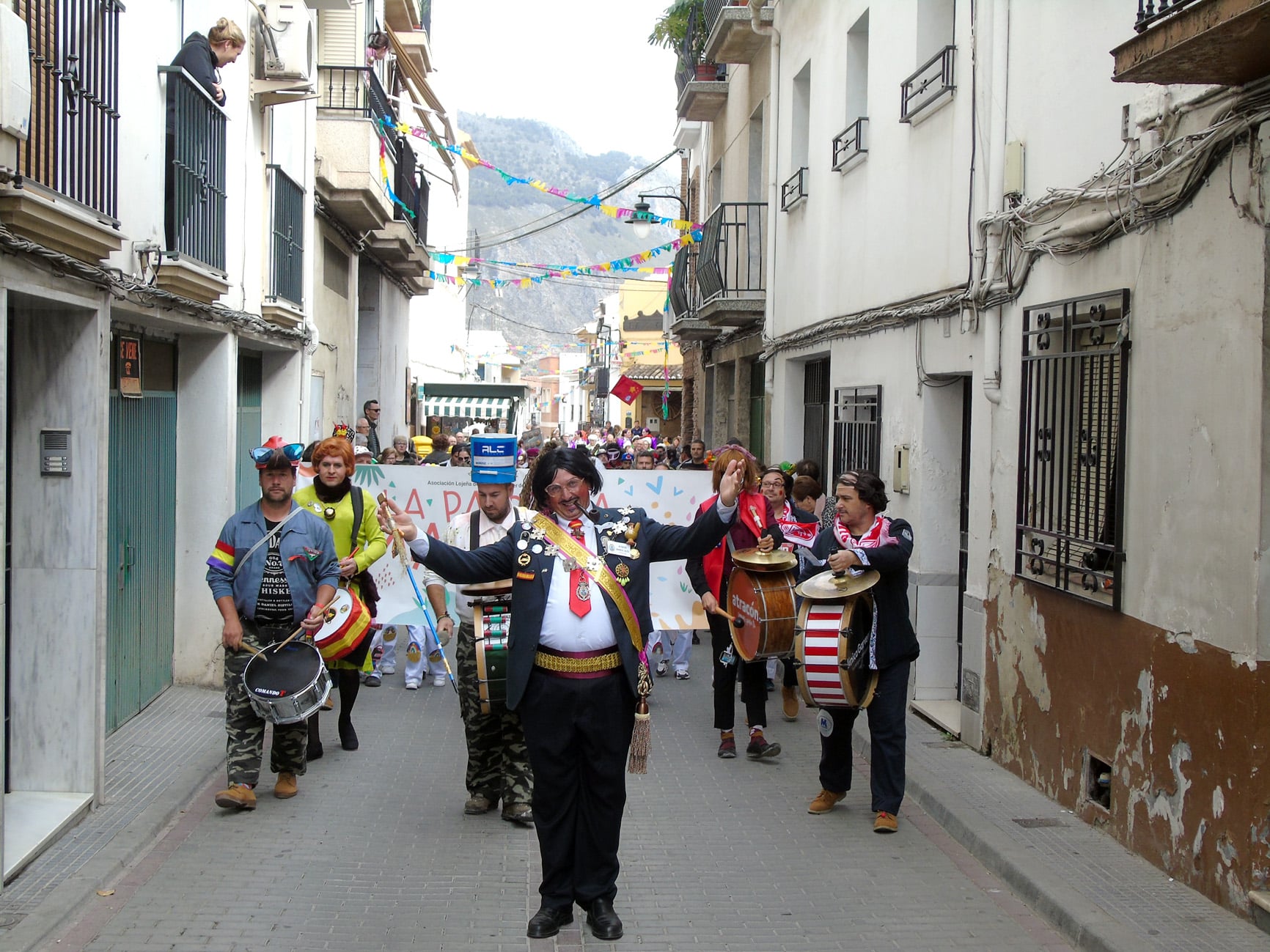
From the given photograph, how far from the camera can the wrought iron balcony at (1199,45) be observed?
4.67 m

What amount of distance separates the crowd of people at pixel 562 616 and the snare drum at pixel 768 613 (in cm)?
24

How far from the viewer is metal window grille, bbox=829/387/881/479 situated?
436 inches

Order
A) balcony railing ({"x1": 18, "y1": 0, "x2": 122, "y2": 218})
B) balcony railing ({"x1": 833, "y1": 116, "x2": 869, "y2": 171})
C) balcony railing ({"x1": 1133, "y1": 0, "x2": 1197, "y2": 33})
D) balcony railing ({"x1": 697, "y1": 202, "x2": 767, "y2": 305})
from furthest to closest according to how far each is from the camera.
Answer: balcony railing ({"x1": 697, "y1": 202, "x2": 767, "y2": 305})
balcony railing ({"x1": 833, "y1": 116, "x2": 869, "y2": 171})
balcony railing ({"x1": 18, "y1": 0, "x2": 122, "y2": 218})
balcony railing ({"x1": 1133, "y1": 0, "x2": 1197, "y2": 33})

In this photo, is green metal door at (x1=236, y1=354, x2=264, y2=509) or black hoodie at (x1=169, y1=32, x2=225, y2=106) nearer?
black hoodie at (x1=169, y1=32, x2=225, y2=106)

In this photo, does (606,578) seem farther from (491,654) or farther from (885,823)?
(885,823)

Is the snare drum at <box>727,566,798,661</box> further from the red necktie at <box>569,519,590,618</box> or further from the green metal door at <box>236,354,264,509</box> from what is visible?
the green metal door at <box>236,354,264,509</box>

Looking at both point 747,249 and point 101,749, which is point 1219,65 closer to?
point 101,749

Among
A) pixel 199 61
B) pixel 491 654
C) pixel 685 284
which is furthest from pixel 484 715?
pixel 685 284

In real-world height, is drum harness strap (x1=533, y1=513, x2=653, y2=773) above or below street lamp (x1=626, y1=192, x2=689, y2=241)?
below

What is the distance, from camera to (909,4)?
10.2 m

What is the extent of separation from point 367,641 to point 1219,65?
5.62 metres

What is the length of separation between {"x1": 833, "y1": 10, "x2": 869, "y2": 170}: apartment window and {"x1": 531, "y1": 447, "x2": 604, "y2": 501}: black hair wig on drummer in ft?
24.5

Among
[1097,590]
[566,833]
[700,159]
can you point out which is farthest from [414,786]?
[700,159]

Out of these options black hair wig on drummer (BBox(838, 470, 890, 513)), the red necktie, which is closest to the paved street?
the red necktie
